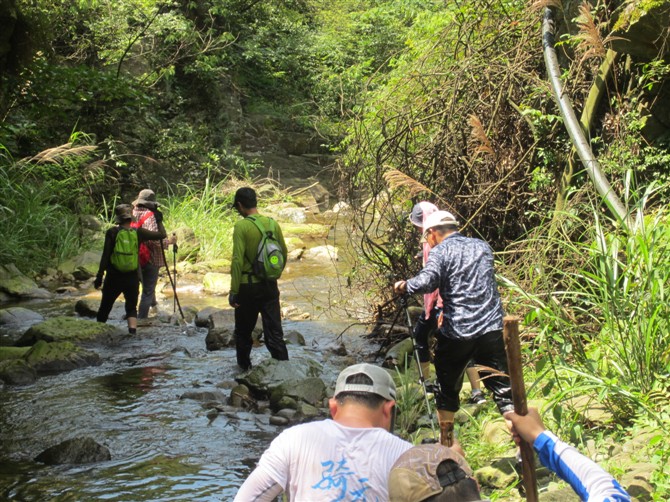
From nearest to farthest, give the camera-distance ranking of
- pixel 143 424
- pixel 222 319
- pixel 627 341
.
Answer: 1. pixel 627 341
2. pixel 143 424
3. pixel 222 319

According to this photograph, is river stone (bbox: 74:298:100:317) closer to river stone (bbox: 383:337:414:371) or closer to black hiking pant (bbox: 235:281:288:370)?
black hiking pant (bbox: 235:281:288:370)

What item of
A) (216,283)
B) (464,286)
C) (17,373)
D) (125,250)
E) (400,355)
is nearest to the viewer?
(464,286)

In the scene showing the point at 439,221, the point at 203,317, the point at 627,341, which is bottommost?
the point at 203,317

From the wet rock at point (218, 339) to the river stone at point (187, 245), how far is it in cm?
623

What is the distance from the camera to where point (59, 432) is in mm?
6703

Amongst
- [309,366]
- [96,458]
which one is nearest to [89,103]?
[309,366]

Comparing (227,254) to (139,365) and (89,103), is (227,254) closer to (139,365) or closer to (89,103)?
(89,103)

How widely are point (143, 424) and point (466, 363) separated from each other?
320cm

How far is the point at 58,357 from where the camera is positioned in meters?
8.84

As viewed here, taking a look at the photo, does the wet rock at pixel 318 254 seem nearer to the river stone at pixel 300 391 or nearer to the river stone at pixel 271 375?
the river stone at pixel 271 375

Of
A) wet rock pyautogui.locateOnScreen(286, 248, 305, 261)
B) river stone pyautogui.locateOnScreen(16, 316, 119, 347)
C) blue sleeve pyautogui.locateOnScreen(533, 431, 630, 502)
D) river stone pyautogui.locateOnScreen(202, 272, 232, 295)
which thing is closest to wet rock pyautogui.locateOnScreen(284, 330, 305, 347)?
river stone pyautogui.locateOnScreen(16, 316, 119, 347)

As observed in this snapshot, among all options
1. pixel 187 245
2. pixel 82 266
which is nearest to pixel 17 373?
pixel 82 266

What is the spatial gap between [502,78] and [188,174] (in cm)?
1563

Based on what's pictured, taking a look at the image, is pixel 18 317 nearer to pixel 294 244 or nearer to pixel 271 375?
pixel 271 375
